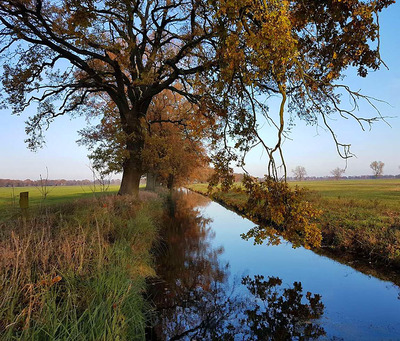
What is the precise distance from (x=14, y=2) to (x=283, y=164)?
12499mm

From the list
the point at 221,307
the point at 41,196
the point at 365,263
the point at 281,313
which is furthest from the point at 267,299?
the point at 41,196

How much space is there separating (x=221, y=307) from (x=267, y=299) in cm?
133

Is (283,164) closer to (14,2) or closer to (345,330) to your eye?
(345,330)

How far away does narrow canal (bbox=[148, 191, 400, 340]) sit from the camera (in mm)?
4711

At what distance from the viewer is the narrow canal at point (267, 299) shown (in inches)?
185

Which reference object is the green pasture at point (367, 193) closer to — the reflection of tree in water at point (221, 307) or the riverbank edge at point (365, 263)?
the reflection of tree in water at point (221, 307)

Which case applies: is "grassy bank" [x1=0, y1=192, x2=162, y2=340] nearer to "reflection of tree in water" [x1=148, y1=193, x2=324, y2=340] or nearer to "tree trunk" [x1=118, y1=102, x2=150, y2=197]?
"reflection of tree in water" [x1=148, y1=193, x2=324, y2=340]

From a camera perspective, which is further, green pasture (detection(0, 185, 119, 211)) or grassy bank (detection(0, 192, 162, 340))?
green pasture (detection(0, 185, 119, 211))

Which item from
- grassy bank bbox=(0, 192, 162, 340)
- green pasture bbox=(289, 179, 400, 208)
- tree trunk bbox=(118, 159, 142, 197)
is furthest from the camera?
green pasture bbox=(289, 179, 400, 208)

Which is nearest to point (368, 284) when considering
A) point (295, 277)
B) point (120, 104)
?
point (295, 277)

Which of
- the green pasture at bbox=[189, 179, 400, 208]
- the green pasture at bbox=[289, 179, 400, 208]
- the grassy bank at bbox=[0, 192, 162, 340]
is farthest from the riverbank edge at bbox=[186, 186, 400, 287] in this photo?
the green pasture at bbox=[289, 179, 400, 208]

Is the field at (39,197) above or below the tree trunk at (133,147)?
below

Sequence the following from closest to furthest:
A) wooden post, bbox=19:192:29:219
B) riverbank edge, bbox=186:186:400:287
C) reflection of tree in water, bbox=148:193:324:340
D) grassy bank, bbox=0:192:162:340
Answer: grassy bank, bbox=0:192:162:340 < reflection of tree in water, bbox=148:193:324:340 < wooden post, bbox=19:192:29:219 < riverbank edge, bbox=186:186:400:287

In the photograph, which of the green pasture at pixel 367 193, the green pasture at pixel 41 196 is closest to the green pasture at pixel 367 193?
the green pasture at pixel 367 193
